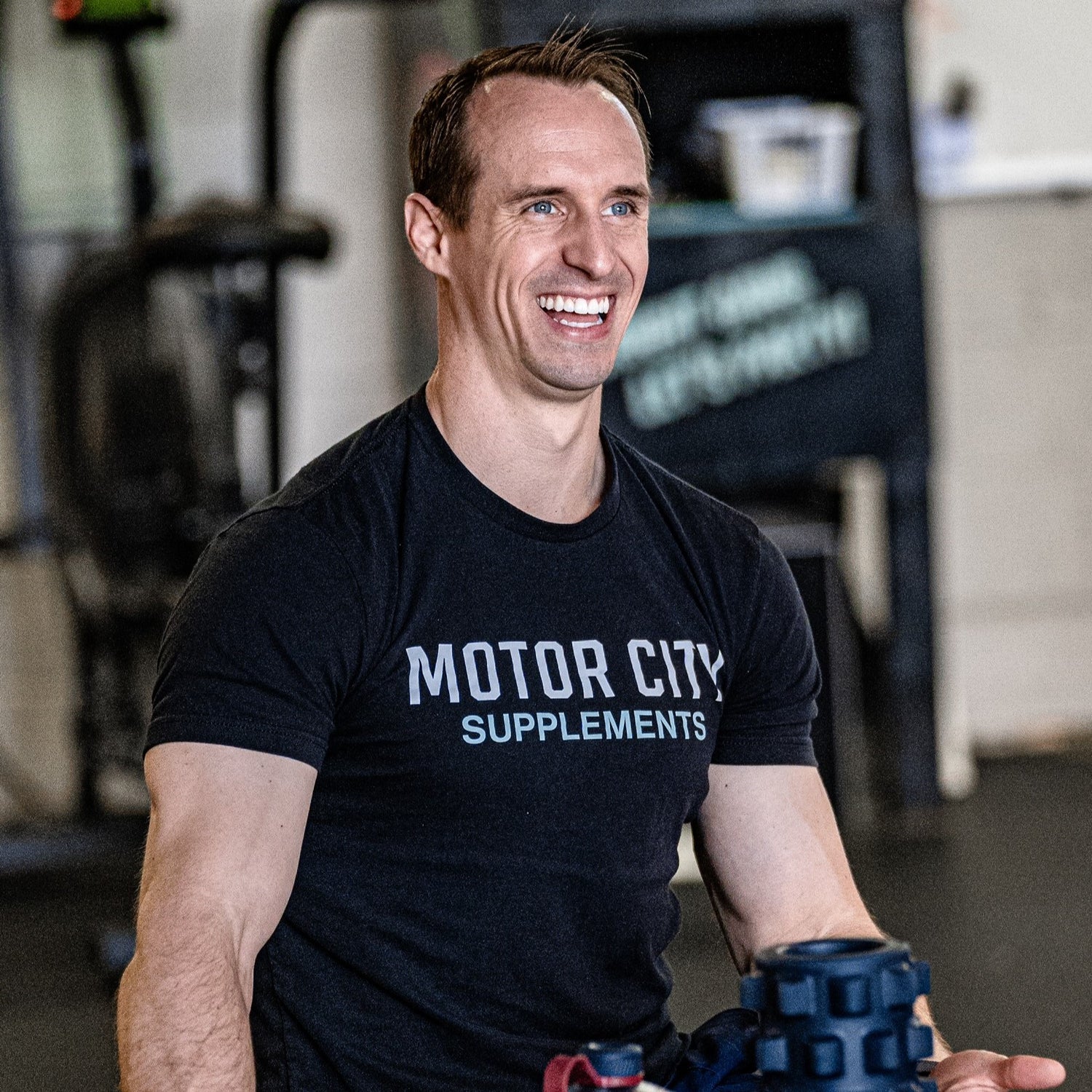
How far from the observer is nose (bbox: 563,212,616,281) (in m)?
1.41

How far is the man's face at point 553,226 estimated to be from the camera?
1.41 metres

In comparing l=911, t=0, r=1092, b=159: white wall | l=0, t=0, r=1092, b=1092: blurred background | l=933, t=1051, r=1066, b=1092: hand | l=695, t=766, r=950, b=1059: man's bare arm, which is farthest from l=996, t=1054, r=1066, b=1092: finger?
l=911, t=0, r=1092, b=159: white wall

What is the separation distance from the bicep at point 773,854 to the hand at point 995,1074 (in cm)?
22

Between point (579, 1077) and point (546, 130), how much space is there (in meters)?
0.78

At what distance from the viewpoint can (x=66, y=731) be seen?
4336mm

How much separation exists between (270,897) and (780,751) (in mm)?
498

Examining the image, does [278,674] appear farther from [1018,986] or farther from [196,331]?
[196,331]

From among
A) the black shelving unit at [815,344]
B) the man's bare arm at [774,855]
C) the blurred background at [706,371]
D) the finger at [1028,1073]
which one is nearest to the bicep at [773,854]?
the man's bare arm at [774,855]

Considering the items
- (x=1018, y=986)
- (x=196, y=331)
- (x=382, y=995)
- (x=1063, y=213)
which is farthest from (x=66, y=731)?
(x=382, y=995)

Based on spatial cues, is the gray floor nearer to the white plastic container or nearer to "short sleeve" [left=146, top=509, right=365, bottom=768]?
"short sleeve" [left=146, top=509, right=365, bottom=768]

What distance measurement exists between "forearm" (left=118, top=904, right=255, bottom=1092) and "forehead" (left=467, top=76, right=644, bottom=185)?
68 cm

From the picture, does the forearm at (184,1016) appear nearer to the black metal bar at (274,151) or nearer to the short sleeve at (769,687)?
the short sleeve at (769,687)

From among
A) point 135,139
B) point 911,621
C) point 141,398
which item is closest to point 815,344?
point 911,621

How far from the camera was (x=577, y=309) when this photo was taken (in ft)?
4.69
